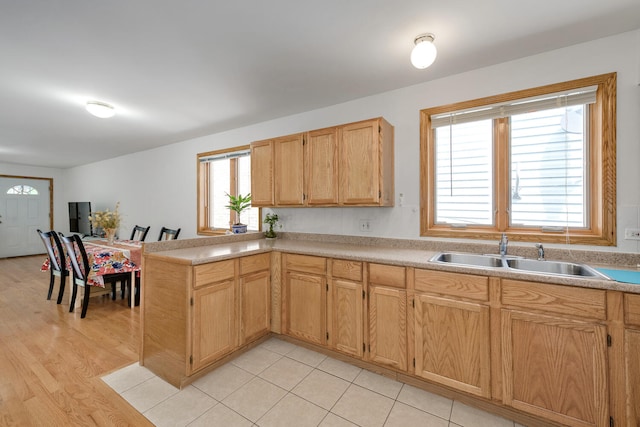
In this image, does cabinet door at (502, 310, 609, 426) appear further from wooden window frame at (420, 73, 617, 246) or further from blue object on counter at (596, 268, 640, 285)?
wooden window frame at (420, 73, 617, 246)

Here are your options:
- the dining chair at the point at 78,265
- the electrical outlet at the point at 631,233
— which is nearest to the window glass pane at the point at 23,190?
the dining chair at the point at 78,265

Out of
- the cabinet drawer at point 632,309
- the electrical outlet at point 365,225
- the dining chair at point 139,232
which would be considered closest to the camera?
the cabinet drawer at point 632,309

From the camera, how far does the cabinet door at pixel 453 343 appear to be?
5.45 feet

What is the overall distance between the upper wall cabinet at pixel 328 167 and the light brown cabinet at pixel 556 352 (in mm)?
1223

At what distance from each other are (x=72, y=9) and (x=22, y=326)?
10.6ft

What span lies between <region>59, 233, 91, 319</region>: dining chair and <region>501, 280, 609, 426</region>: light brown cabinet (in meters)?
4.08

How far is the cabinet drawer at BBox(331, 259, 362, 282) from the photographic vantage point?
212 cm

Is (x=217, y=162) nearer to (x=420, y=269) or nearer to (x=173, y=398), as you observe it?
(x=173, y=398)

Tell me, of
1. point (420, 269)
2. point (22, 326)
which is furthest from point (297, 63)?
point (22, 326)

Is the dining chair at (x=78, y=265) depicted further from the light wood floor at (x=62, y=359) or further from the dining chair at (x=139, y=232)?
the dining chair at (x=139, y=232)

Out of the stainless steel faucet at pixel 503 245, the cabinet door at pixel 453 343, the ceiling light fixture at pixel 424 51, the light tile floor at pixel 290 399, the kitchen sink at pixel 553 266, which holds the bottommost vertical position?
the light tile floor at pixel 290 399

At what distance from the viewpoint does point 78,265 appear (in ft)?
10.4

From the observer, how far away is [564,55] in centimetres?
193

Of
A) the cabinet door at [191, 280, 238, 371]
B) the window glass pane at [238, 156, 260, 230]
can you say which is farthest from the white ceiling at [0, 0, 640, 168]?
the cabinet door at [191, 280, 238, 371]
